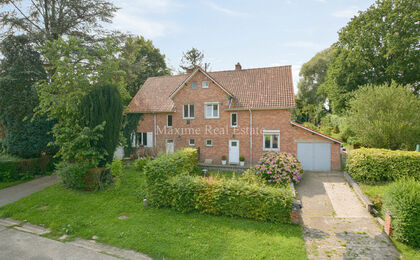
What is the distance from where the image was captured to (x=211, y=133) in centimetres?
1928

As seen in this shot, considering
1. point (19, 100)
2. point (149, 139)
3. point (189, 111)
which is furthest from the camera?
point (149, 139)

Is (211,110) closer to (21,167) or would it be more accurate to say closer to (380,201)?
(380,201)

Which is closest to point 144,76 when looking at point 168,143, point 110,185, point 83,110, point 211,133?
point 168,143

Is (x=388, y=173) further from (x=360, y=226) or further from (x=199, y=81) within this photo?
(x=199, y=81)

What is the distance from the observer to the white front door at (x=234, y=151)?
18719mm

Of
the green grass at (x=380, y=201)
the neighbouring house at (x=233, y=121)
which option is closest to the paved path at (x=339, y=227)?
the green grass at (x=380, y=201)

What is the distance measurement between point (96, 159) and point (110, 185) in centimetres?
191

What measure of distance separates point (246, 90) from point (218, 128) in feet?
14.9

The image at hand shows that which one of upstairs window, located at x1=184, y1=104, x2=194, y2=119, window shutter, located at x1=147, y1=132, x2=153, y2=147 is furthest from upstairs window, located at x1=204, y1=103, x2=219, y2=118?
window shutter, located at x1=147, y1=132, x2=153, y2=147

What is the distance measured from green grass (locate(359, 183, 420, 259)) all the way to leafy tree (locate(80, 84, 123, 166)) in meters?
14.2

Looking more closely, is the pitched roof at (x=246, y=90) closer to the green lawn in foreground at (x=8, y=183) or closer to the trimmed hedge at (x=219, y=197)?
the trimmed hedge at (x=219, y=197)

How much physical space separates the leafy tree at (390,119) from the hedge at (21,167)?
25083mm

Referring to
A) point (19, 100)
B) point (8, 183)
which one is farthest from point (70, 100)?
point (8, 183)

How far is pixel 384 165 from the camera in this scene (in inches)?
484
